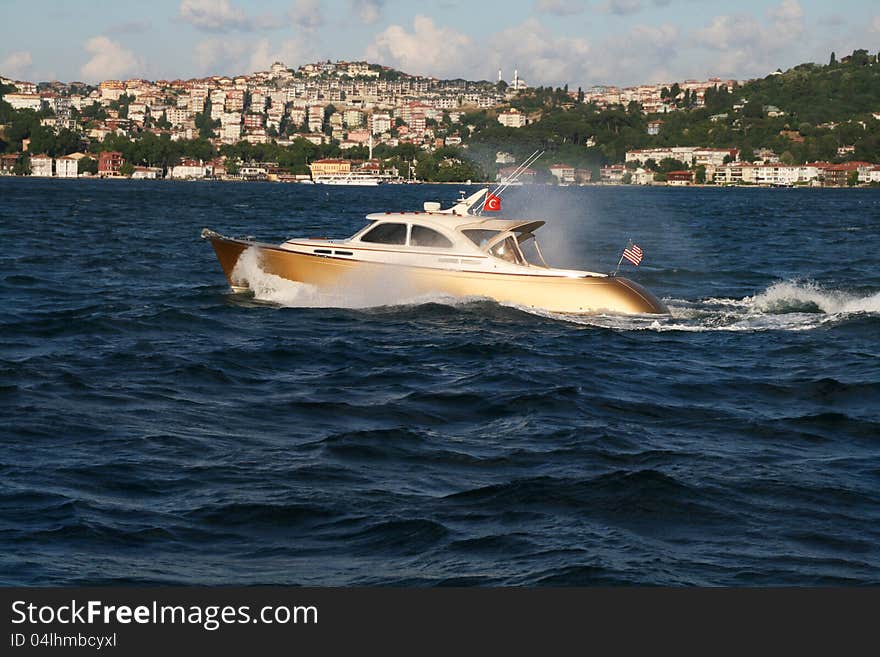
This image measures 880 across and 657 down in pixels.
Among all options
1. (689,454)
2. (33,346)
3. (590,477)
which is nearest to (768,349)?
(689,454)

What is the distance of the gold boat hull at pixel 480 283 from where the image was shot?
73.0 feet

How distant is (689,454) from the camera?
13.2m

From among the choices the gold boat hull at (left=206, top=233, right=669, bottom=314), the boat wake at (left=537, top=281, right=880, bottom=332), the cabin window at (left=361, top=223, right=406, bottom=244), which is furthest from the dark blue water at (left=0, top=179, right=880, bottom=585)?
the cabin window at (left=361, top=223, right=406, bottom=244)

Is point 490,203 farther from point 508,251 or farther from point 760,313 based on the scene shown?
point 760,313

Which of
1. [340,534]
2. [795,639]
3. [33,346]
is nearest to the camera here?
[795,639]

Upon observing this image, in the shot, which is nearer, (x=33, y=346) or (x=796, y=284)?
(x=33, y=346)

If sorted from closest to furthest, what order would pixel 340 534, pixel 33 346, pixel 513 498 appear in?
pixel 340 534
pixel 513 498
pixel 33 346

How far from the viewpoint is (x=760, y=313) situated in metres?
23.6

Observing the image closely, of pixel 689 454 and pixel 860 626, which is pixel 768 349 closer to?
pixel 689 454

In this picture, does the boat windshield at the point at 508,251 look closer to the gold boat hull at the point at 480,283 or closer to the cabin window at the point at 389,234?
the gold boat hull at the point at 480,283

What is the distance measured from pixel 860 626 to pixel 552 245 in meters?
34.9

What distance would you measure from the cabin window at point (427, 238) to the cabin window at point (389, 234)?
0.56ft

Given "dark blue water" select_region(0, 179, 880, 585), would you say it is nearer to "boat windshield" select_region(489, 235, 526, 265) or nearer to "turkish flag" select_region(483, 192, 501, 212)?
"boat windshield" select_region(489, 235, 526, 265)

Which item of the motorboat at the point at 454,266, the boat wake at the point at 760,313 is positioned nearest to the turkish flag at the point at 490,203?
the motorboat at the point at 454,266
